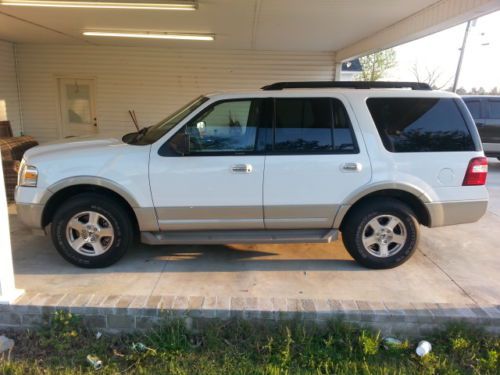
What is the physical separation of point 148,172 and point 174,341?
162 cm

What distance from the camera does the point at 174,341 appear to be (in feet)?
10.5

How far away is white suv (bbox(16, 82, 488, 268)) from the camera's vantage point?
4.04 m

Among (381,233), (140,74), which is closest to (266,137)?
(381,233)

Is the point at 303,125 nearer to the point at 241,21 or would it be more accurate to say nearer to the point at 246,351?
the point at 246,351

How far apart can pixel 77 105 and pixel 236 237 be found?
26.9 feet

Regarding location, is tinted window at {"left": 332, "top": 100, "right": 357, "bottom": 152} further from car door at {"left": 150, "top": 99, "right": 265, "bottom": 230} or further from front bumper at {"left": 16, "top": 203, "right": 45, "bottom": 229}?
front bumper at {"left": 16, "top": 203, "right": 45, "bottom": 229}

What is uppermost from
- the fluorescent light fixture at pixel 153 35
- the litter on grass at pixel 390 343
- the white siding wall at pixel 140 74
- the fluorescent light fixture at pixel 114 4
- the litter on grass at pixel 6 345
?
the fluorescent light fixture at pixel 153 35

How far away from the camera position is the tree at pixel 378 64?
30.3 meters

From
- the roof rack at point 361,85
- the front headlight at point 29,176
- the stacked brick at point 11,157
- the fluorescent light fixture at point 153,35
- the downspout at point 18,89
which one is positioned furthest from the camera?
the downspout at point 18,89

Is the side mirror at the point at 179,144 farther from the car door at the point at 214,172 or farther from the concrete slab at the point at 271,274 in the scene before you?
the concrete slab at the point at 271,274

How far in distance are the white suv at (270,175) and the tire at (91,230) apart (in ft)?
0.04

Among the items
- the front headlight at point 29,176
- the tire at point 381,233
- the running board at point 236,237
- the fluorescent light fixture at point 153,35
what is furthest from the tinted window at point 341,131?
the fluorescent light fixture at point 153,35

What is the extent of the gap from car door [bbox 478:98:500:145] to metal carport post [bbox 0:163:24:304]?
11.8 meters

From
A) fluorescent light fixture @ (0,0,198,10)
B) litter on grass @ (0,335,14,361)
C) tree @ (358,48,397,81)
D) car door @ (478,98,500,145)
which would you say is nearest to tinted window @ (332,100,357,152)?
fluorescent light fixture @ (0,0,198,10)
